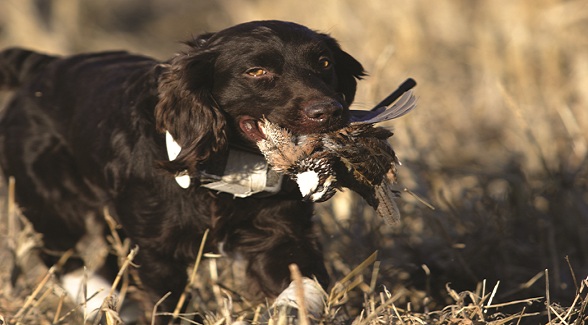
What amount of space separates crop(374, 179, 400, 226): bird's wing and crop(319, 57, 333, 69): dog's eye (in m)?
0.58

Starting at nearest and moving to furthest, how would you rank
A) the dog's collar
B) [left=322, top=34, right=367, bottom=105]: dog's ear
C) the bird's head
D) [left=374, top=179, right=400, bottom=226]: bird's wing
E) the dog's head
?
the bird's head, [left=374, top=179, right=400, bottom=226]: bird's wing, the dog's head, the dog's collar, [left=322, top=34, right=367, bottom=105]: dog's ear

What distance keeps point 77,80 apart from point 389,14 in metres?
5.00

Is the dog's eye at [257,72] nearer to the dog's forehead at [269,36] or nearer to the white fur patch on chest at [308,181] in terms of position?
the dog's forehead at [269,36]

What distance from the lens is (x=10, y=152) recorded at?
182 inches

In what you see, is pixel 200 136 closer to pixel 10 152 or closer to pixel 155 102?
pixel 155 102

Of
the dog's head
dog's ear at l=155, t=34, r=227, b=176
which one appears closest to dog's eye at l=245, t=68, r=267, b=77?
the dog's head


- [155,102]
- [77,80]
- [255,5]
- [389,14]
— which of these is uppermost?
[155,102]

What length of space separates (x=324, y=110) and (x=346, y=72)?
77 centimetres

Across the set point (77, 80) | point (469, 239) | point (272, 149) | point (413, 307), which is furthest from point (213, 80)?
point (469, 239)

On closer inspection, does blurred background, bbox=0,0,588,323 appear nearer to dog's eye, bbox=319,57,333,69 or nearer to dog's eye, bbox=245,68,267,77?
dog's eye, bbox=319,57,333,69

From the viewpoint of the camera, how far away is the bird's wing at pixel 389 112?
3289 millimetres

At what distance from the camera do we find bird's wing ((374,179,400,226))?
330cm

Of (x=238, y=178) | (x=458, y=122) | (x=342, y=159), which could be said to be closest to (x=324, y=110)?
(x=342, y=159)

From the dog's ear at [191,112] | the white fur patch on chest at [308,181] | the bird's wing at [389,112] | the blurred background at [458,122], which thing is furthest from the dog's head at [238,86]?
the blurred background at [458,122]
